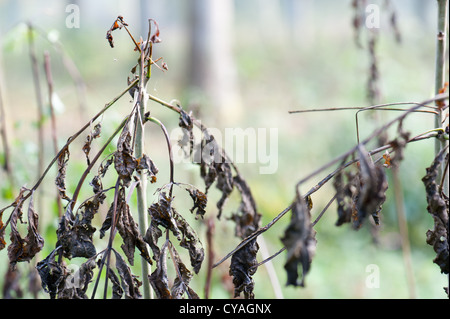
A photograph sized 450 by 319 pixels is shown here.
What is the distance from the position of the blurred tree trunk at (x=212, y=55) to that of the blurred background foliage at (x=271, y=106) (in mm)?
18

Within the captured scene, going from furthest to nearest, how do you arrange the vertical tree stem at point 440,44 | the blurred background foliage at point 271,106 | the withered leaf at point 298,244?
the blurred background foliage at point 271,106, the vertical tree stem at point 440,44, the withered leaf at point 298,244

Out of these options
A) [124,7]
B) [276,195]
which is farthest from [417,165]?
[124,7]

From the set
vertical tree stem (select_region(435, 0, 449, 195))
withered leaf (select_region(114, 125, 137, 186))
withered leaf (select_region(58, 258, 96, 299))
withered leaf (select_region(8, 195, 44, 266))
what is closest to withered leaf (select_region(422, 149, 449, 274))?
vertical tree stem (select_region(435, 0, 449, 195))

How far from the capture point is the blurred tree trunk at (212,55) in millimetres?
8125

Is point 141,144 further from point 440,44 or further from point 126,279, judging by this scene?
point 440,44

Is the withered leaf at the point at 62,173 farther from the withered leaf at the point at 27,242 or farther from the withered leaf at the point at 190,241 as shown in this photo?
the withered leaf at the point at 190,241

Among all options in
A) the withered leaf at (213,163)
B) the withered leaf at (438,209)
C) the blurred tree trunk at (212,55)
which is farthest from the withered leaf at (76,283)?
the blurred tree trunk at (212,55)

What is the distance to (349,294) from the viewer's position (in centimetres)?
316

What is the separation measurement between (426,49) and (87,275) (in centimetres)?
972

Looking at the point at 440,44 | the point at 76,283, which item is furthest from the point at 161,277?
the point at 440,44

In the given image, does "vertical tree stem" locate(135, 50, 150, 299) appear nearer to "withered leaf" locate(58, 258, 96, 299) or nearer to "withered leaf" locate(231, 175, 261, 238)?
"withered leaf" locate(58, 258, 96, 299)

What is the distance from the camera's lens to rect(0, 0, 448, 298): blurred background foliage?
96.7 inches

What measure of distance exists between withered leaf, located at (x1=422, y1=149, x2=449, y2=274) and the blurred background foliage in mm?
618
